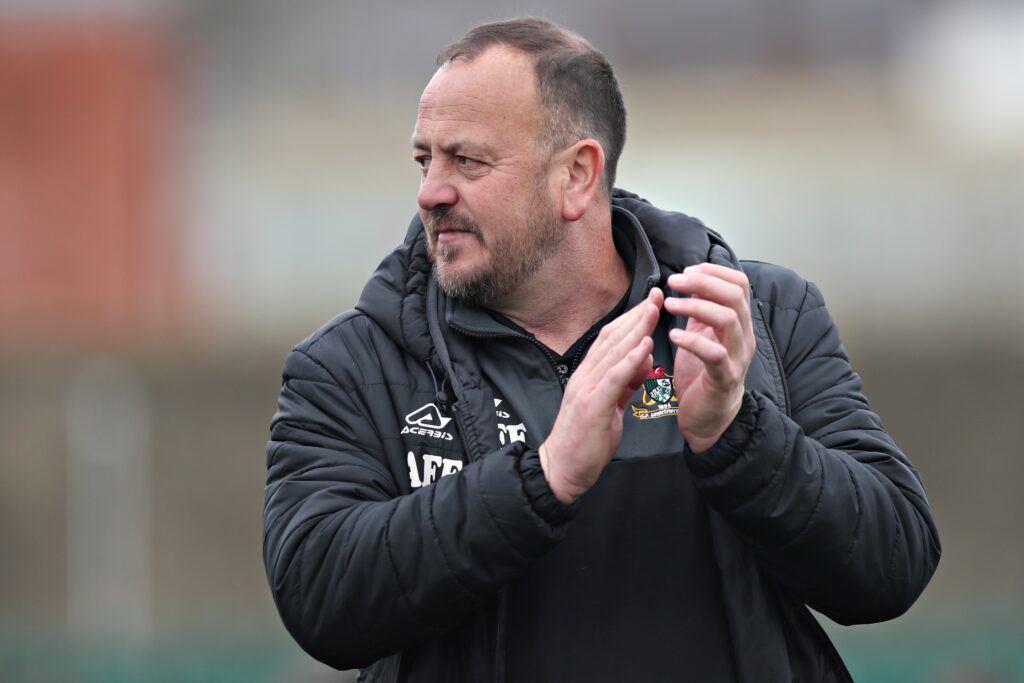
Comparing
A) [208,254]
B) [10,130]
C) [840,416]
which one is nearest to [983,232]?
[208,254]

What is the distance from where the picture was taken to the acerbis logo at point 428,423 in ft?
9.03

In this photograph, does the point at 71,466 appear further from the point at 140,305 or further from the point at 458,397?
the point at 458,397

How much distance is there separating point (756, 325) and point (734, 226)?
40.2 feet

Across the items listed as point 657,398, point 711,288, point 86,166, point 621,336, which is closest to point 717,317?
point 711,288

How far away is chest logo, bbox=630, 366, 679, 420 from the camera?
280 centimetres

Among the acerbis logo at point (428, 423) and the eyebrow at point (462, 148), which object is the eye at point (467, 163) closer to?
the eyebrow at point (462, 148)

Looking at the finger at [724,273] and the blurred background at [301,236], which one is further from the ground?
the finger at [724,273]

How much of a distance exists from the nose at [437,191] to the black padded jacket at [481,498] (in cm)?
12

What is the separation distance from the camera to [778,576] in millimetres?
2607

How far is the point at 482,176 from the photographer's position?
9.50 ft

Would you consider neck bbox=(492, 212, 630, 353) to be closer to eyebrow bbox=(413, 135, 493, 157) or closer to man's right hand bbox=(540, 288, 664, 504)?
eyebrow bbox=(413, 135, 493, 157)

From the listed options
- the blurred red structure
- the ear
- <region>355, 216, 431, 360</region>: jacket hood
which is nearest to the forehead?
the ear

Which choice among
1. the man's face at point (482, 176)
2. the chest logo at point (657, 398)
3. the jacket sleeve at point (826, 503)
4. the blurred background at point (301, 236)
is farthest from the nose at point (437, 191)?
the blurred background at point (301, 236)

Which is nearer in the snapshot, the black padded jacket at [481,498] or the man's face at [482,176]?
the black padded jacket at [481,498]
